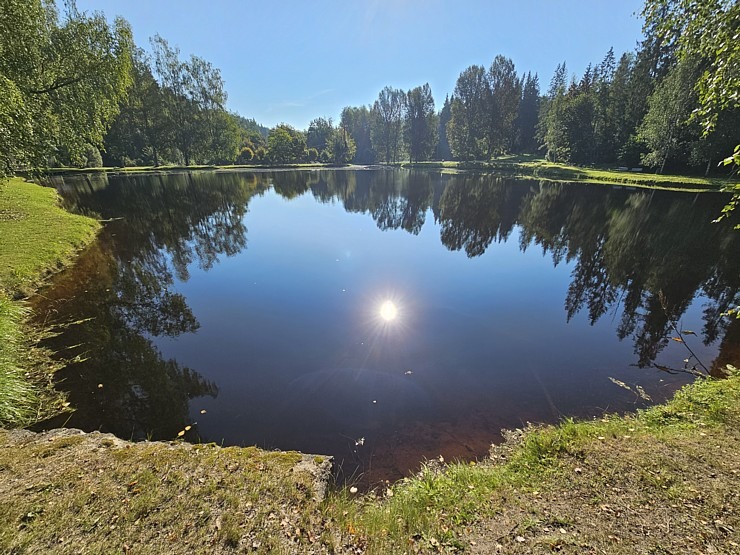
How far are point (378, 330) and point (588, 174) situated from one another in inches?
2427

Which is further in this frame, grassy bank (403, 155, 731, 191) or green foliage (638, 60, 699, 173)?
green foliage (638, 60, 699, 173)

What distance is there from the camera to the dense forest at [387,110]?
41.0 ft

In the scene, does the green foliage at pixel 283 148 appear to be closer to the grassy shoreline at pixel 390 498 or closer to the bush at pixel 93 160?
the bush at pixel 93 160

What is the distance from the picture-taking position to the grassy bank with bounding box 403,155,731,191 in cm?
4103

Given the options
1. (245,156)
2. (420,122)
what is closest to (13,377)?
(245,156)

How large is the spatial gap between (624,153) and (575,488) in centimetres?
7225

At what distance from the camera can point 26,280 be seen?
38.2 ft

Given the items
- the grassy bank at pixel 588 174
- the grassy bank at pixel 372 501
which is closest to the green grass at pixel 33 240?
the grassy bank at pixel 372 501

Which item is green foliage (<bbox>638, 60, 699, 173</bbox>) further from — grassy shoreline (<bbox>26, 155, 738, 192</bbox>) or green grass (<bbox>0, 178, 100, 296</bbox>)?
green grass (<bbox>0, 178, 100, 296</bbox>)

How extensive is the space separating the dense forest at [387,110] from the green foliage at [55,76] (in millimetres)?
70

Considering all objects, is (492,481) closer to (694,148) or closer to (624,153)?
(694,148)

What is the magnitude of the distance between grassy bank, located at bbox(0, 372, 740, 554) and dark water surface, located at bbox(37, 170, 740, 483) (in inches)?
51.7

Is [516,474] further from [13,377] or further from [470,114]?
[470,114]

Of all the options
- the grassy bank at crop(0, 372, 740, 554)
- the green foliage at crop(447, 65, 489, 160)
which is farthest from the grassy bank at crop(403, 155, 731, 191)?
the grassy bank at crop(0, 372, 740, 554)
